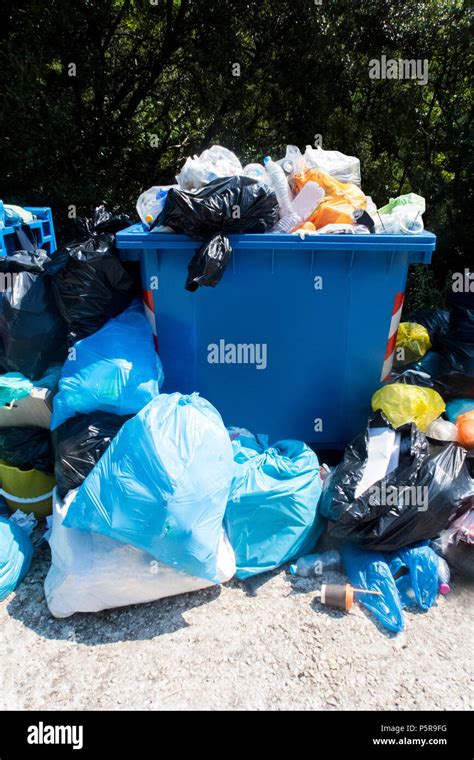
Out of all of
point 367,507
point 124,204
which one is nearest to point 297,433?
point 367,507

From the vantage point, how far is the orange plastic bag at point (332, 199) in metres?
2.90

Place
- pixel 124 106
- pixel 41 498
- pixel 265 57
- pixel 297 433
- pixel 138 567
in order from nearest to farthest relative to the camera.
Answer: pixel 138 567
pixel 41 498
pixel 297 433
pixel 265 57
pixel 124 106

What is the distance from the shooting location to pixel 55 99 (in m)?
4.87

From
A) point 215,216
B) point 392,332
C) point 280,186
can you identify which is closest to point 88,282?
point 215,216

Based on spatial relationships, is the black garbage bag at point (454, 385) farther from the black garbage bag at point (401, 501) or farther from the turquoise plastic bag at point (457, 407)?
the black garbage bag at point (401, 501)

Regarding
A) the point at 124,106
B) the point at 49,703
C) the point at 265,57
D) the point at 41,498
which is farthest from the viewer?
the point at 124,106

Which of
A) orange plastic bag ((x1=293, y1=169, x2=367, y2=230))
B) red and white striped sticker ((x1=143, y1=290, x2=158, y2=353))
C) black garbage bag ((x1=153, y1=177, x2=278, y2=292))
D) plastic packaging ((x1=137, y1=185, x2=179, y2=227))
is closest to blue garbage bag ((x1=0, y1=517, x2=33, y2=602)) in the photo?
red and white striped sticker ((x1=143, y1=290, x2=158, y2=353))

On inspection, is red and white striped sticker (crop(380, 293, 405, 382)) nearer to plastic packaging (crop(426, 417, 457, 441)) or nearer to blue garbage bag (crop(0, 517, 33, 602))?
plastic packaging (crop(426, 417, 457, 441))

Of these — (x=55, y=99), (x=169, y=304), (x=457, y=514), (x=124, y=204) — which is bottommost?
(x=457, y=514)

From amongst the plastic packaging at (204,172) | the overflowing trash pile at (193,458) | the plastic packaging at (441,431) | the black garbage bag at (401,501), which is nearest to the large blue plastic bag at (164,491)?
the overflowing trash pile at (193,458)

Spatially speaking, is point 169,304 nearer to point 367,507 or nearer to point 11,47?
point 367,507

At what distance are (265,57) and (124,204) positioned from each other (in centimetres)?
201

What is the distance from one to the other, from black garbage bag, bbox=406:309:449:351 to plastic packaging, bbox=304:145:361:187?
3.68ft

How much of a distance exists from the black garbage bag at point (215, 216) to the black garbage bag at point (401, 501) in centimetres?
115
